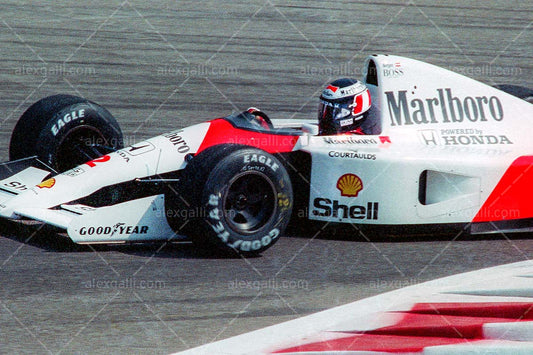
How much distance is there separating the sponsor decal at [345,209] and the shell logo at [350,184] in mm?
98

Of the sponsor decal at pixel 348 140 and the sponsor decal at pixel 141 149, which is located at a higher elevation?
the sponsor decal at pixel 348 140

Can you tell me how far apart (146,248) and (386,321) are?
6.82ft

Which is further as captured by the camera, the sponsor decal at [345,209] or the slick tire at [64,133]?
the slick tire at [64,133]

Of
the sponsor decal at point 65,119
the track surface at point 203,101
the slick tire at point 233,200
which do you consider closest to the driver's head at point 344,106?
the track surface at point 203,101

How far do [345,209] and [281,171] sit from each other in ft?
2.14

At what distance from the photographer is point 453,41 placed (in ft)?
50.9

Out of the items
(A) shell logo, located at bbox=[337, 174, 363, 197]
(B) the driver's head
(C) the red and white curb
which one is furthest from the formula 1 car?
(C) the red and white curb

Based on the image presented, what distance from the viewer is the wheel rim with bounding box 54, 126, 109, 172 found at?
24.2 feet

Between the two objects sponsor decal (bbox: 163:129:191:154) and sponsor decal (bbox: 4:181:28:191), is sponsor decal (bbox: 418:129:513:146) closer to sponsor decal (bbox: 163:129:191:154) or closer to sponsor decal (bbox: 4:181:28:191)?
sponsor decal (bbox: 163:129:191:154)

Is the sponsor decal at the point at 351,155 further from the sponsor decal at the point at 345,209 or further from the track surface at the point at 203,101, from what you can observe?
the track surface at the point at 203,101

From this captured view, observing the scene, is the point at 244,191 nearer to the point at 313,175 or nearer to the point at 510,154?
the point at 313,175

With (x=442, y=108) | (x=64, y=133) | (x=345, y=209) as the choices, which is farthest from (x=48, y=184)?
(x=442, y=108)

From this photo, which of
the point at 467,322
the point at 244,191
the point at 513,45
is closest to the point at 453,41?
the point at 513,45

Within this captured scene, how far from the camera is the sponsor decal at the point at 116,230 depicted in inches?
234
